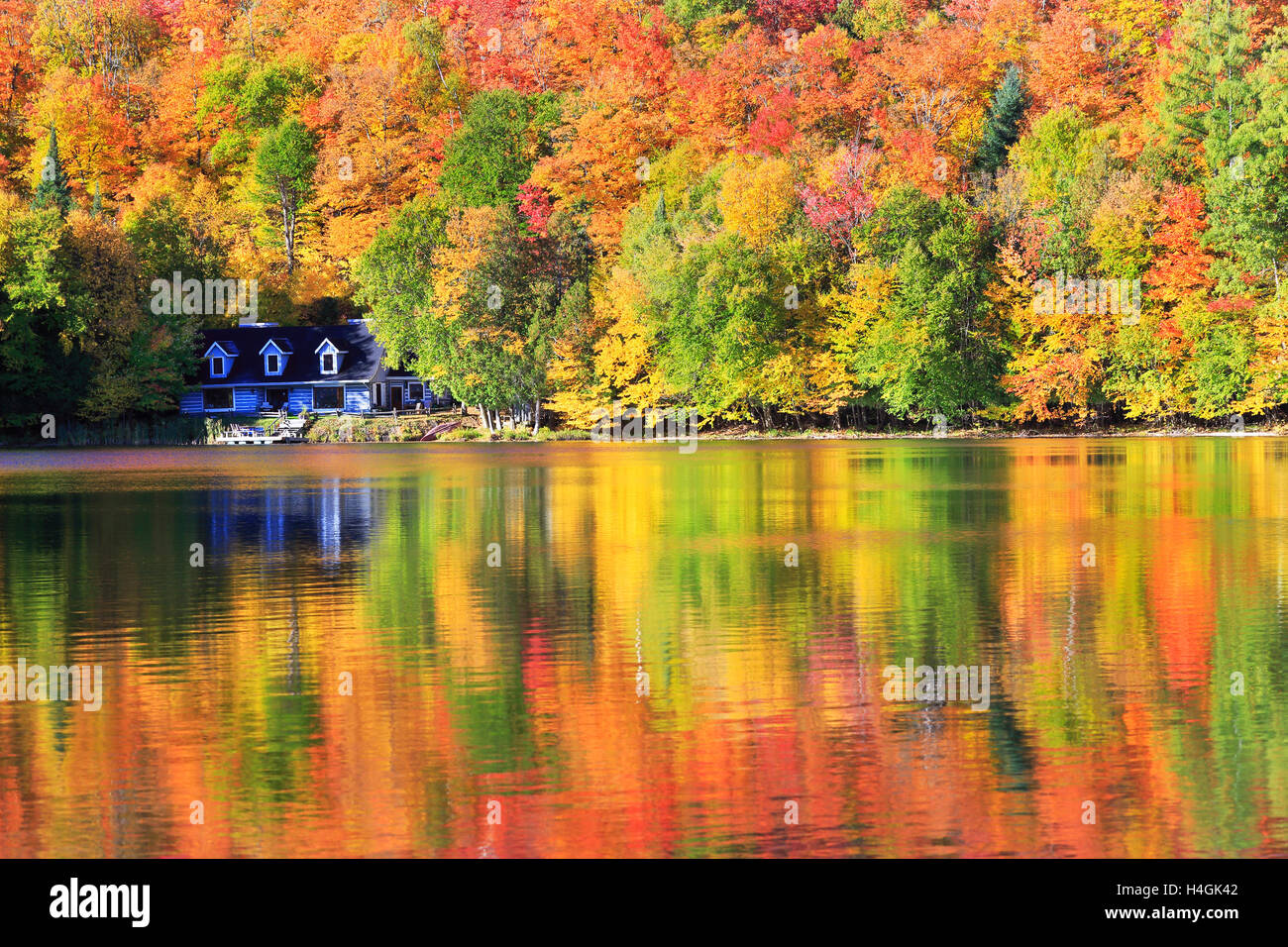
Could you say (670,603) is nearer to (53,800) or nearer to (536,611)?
(536,611)

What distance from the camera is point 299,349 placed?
104m

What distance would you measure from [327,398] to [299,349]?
3.78 meters

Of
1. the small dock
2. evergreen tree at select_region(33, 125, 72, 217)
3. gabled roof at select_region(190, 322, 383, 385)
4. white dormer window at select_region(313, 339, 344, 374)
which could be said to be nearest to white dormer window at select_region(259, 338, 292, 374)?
gabled roof at select_region(190, 322, 383, 385)

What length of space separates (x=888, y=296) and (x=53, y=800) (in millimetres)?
72375

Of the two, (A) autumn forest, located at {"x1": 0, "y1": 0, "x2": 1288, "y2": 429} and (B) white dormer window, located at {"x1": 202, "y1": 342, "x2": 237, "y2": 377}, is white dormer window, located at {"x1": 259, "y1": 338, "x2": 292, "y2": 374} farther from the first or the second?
(A) autumn forest, located at {"x1": 0, "y1": 0, "x2": 1288, "y2": 429}

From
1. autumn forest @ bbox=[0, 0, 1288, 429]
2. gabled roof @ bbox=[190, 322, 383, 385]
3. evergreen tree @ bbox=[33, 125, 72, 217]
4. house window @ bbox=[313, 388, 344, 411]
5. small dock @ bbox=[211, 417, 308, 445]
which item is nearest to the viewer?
autumn forest @ bbox=[0, 0, 1288, 429]

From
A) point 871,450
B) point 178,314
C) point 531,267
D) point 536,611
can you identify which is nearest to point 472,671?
point 536,611

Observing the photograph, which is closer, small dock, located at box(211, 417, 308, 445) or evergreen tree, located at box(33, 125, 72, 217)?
evergreen tree, located at box(33, 125, 72, 217)

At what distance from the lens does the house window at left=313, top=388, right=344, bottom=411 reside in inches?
4102

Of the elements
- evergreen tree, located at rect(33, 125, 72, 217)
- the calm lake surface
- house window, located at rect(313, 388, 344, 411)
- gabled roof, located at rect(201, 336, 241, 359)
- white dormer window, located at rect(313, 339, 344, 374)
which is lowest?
the calm lake surface

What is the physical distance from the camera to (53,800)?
10.2 meters

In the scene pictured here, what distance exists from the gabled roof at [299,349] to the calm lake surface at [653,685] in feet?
233

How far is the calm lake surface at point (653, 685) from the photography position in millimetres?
9617

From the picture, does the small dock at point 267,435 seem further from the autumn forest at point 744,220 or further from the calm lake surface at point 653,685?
the calm lake surface at point 653,685
